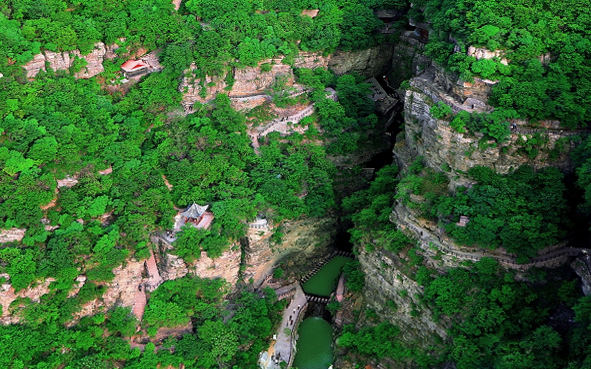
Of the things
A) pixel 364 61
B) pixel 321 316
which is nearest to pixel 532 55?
pixel 364 61

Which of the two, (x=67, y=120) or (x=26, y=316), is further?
(x=67, y=120)

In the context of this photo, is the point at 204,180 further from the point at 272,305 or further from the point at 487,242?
the point at 487,242

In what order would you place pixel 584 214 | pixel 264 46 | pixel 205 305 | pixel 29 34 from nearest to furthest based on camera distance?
pixel 584 214, pixel 205 305, pixel 29 34, pixel 264 46

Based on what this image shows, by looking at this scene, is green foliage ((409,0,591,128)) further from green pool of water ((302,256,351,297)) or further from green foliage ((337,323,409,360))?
green pool of water ((302,256,351,297))

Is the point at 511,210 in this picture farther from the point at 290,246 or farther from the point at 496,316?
the point at 290,246

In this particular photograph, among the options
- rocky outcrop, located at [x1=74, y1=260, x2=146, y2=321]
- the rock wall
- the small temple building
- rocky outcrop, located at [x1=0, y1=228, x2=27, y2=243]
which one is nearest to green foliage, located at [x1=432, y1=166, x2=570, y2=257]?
the small temple building

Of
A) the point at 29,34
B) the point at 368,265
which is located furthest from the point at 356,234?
the point at 29,34

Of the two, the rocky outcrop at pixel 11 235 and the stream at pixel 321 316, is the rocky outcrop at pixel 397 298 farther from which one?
the rocky outcrop at pixel 11 235
